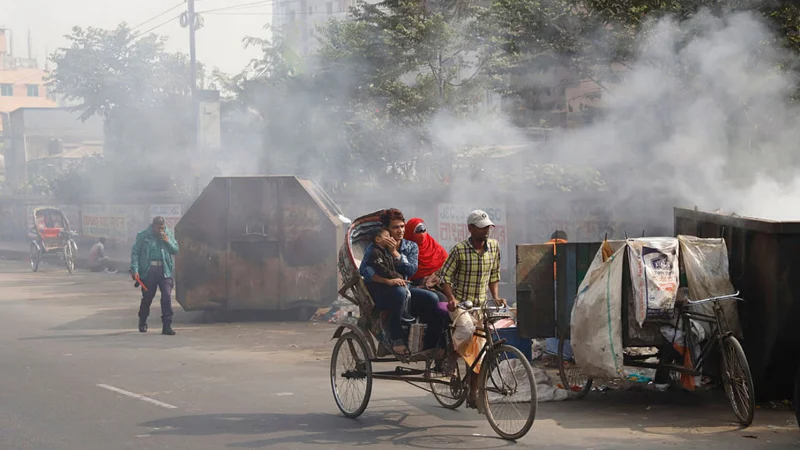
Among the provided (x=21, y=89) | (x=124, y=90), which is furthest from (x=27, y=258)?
(x=21, y=89)

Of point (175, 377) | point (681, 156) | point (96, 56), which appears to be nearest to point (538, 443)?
point (175, 377)

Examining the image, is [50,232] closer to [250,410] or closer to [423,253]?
[250,410]

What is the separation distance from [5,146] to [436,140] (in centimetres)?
5779

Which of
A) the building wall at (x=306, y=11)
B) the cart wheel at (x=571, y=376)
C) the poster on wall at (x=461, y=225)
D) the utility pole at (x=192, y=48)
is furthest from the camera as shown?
the building wall at (x=306, y=11)

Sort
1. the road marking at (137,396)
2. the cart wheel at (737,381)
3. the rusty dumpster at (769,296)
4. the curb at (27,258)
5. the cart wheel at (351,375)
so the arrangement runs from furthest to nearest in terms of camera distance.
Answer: the curb at (27,258)
the road marking at (137,396)
the cart wheel at (351,375)
the rusty dumpster at (769,296)
the cart wheel at (737,381)

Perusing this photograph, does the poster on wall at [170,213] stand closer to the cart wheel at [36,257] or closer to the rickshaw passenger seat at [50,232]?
the rickshaw passenger seat at [50,232]

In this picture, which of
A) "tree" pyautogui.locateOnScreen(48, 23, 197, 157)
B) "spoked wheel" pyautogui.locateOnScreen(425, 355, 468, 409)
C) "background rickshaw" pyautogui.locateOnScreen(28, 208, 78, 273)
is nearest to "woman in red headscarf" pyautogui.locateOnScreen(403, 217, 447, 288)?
"spoked wheel" pyautogui.locateOnScreen(425, 355, 468, 409)

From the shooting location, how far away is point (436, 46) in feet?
70.3

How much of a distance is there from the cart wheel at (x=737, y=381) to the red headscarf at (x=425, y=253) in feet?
7.44

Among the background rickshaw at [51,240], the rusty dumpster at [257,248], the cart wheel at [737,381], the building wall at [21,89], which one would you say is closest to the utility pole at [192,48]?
the background rickshaw at [51,240]

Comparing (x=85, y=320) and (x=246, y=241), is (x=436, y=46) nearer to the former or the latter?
(x=246, y=241)

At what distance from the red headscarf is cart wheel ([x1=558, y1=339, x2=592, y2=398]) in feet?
4.69

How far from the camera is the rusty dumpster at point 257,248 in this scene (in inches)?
599

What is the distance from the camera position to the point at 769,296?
7.32m
